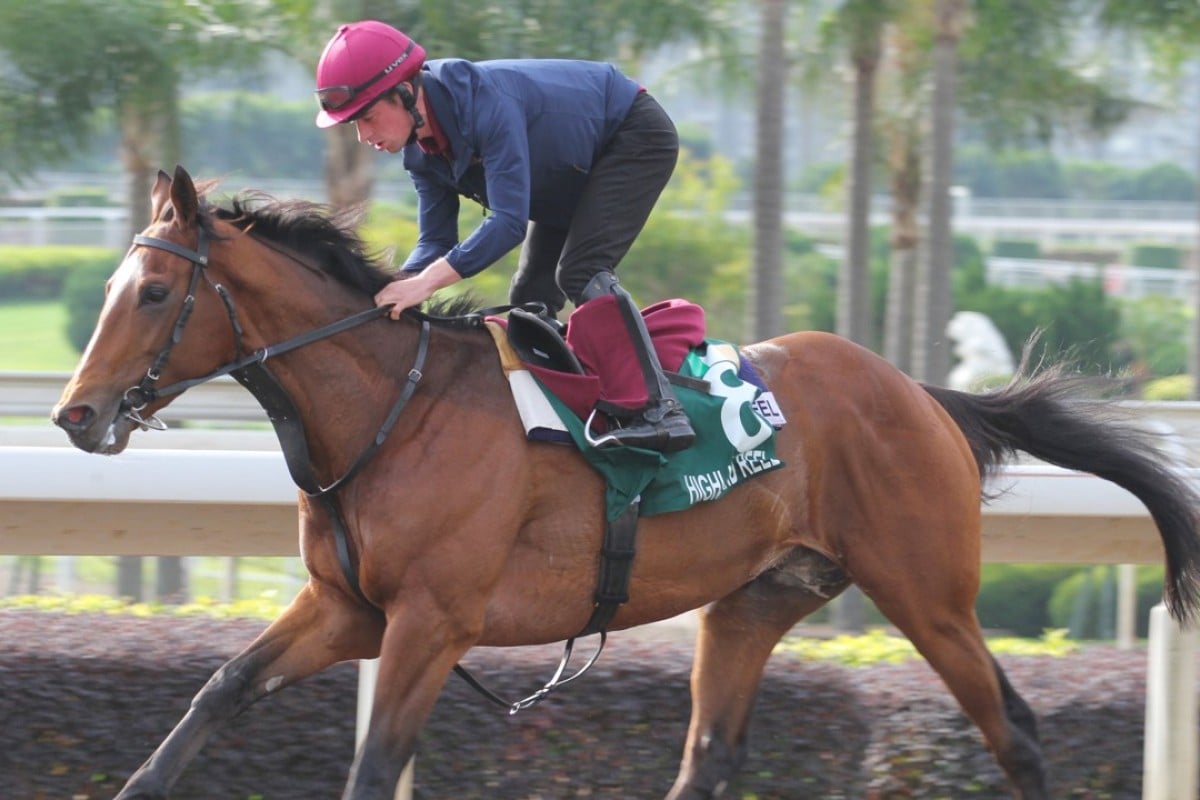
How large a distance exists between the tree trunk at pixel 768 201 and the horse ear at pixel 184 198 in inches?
248

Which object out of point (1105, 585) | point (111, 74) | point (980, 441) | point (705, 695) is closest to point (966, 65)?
point (1105, 585)

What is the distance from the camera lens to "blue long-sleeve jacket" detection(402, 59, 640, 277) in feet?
12.7

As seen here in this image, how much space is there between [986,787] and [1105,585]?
6.36 metres

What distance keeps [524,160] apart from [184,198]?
2.68 ft

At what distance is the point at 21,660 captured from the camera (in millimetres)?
4695

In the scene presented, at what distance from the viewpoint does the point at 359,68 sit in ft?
12.6

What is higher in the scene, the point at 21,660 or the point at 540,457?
the point at 540,457

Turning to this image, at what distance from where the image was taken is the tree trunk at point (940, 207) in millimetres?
10062

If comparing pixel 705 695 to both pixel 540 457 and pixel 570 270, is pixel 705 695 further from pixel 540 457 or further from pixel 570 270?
pixel 570 270

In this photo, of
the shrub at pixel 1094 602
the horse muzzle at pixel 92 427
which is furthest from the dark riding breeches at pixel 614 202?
the shrub at pixel 1094 602

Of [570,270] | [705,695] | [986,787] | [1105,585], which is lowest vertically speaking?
[1105,585]

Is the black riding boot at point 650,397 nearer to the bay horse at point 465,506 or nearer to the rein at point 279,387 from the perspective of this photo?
the bay horse at point 465,506

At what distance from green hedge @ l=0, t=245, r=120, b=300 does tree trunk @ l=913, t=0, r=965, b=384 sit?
67.5ft

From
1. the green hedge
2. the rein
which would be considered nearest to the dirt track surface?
the rein
